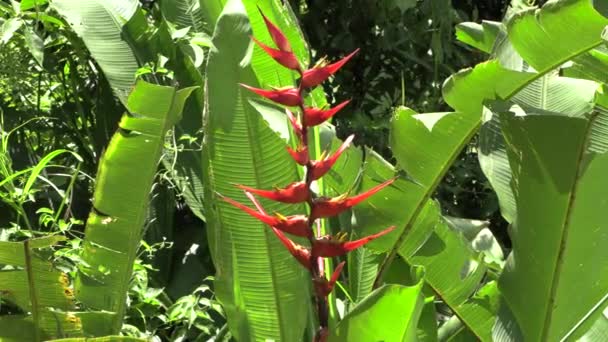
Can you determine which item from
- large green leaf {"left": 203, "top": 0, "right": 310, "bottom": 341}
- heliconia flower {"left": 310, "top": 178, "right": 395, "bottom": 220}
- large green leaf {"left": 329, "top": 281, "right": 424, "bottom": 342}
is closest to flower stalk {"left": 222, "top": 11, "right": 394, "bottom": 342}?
heliconia flower {"left": 310, "top": 178, "right": 395, "bottom": 220}

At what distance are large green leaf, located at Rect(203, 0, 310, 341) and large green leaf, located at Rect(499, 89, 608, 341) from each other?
0.39m

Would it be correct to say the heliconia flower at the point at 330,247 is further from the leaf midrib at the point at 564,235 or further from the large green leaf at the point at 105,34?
the large green leaf at the point at 105,34

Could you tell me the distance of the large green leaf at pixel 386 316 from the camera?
1.49 m

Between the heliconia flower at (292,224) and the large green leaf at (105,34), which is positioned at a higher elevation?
the large green leaf at (105,34)

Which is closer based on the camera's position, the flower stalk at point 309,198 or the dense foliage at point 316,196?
the flower stalk at point 309,198

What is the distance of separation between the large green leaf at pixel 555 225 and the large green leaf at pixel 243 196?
0.39 m

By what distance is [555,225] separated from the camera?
1.58 meters

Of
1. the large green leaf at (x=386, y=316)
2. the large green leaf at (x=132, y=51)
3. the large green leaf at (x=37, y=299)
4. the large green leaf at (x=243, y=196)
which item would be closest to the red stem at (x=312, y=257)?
the large green leaf at (x=386, y=316)

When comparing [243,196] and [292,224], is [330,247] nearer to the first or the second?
[292,224]

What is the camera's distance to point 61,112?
2611 millimetres

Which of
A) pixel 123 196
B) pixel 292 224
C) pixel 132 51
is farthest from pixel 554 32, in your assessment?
pixel 132 51

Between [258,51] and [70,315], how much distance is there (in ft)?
2.04

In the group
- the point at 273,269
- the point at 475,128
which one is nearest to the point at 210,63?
the point at 273,269

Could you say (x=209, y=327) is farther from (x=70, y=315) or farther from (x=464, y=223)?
(x=464, y=223)
